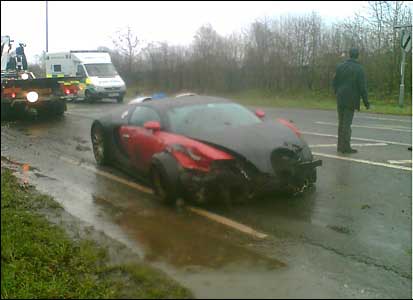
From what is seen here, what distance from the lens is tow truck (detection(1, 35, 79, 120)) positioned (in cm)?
349

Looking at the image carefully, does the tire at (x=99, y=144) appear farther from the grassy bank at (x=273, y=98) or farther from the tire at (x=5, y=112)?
the tire at (x=5, y=112)

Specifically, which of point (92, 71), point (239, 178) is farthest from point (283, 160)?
point (92, 71)

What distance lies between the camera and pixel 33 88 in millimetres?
4586

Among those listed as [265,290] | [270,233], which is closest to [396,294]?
[265,290]

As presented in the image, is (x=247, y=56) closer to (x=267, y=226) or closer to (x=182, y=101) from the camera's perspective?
(x=182, y=101)

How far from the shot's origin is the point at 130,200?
5.20m

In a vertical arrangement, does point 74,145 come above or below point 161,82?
below

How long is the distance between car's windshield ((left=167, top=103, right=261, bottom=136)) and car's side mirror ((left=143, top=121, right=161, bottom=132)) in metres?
0.16

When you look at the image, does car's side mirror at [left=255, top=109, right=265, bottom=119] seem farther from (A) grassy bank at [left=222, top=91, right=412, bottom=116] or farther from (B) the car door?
(B) the car door

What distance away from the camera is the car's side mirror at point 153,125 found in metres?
5.10

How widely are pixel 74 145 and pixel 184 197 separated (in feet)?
13.4

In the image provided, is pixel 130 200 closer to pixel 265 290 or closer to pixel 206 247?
pixel 206 247

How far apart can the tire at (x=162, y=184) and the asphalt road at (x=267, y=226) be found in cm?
12

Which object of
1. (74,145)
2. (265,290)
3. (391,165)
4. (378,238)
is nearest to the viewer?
(265,290)
